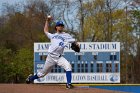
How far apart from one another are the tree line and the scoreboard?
1412 centimetres

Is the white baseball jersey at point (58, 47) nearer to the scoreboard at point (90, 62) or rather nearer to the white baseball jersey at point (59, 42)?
the white baseball jersey at point (59, 42)

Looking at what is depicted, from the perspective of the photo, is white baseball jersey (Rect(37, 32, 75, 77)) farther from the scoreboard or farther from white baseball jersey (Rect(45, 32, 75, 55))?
the scoreboard

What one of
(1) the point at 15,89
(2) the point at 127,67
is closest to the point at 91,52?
(2) the point at 127,67

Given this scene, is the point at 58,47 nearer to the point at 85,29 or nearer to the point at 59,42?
the point at 59,42

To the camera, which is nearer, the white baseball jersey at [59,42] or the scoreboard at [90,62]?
the white baseball jersey at [59,42]

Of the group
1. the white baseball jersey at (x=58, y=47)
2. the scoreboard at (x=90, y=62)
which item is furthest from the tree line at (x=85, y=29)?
the white baseball jersey at (x=58, y=47)

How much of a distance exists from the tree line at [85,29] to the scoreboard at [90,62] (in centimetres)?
1412

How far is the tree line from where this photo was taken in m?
45.1

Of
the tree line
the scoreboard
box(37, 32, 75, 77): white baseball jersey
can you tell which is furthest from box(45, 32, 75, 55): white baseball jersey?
the tree line

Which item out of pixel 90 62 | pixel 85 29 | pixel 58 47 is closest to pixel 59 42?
pixel 58 47

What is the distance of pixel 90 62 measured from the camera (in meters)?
29.2

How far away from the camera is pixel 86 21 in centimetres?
4766

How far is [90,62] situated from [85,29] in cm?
1945

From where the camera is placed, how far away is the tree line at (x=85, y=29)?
148 ft
